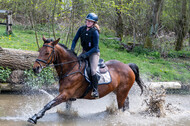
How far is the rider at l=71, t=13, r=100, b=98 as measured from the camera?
5.63m

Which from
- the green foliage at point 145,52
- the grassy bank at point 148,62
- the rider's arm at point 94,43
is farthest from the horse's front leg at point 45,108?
the green foliage at point 145,52

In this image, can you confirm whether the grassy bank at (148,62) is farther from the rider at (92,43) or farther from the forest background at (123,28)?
the rider at (92,43)

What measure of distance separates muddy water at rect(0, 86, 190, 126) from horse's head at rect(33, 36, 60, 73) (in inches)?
57.9

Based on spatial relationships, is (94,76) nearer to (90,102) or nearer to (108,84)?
(108,84)

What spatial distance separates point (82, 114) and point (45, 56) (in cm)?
244

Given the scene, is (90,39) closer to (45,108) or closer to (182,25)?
(45,108)

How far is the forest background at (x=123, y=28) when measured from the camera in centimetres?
962

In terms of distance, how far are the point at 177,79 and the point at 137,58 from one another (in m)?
3.12

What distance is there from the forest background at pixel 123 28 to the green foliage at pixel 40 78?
1.42 meters

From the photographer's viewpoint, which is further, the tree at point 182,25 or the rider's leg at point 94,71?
the tree at point 182,25

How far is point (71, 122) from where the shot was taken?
6.02m

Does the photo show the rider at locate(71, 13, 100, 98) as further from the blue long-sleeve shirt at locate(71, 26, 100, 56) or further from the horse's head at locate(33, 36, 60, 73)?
the horse's head at locate(33, 36, 60, 73)

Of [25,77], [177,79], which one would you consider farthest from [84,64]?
[177,79]

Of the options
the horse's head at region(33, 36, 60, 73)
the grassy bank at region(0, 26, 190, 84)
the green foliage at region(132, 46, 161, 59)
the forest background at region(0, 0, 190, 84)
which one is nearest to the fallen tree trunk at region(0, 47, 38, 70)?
the forest background at region(0, 0, 190, 84)
